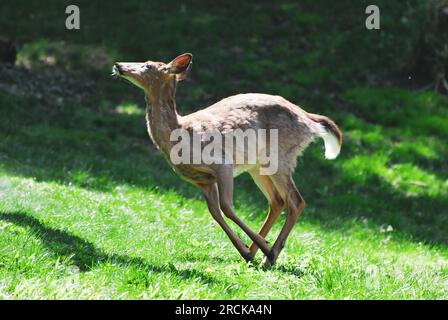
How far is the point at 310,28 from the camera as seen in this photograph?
53.0ft

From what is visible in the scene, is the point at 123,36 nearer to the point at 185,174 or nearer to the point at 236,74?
the point at 236,74

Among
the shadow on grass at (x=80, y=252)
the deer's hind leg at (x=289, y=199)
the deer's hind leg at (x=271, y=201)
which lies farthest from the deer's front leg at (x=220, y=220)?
the shadow on grass at (x=80, y=252)

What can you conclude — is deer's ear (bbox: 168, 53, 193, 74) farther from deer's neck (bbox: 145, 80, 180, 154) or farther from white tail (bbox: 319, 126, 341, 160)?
white tail (bbox: 319, 126, 341, 160)

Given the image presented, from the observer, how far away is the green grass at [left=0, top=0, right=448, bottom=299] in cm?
564

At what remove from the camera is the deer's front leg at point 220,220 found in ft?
21.5

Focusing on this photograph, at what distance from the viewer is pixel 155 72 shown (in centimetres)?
660

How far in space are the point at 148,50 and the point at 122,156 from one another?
4.29 metres

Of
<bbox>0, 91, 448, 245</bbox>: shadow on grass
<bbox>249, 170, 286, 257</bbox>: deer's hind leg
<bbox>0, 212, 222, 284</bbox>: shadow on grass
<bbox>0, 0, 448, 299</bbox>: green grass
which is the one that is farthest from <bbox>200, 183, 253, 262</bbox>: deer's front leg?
<bbox>0, 91, 448, 245</bbox>: shadow on grass

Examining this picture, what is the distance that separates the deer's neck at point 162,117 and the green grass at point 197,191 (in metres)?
0.97

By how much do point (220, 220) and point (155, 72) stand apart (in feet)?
4.61

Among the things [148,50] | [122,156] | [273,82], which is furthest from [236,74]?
[122,156]

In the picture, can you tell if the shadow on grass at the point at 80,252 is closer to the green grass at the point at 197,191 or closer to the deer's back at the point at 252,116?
the green grass at the point at 197,191

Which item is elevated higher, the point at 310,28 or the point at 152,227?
the point at 310,28
